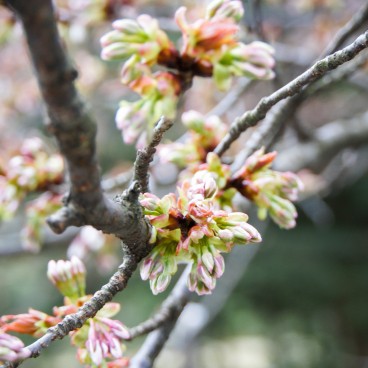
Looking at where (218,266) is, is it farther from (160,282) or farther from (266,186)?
(266,186)

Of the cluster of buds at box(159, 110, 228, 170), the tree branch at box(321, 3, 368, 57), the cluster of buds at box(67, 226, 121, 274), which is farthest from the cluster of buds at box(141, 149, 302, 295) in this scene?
the cluster of buds at box(67, 226, 121, 274)

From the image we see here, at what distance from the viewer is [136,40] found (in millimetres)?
737

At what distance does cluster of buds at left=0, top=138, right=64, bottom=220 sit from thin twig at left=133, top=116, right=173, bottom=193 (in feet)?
1.98

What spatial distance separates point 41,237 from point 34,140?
9.7 inches

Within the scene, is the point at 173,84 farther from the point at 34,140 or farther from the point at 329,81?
the point at 34,140

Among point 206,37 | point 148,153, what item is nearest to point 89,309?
point 148,153

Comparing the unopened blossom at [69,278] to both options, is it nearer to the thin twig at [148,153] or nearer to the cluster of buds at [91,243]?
the thin twig at [148,153]

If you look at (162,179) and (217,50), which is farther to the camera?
(162,179)

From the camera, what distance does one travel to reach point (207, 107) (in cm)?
251

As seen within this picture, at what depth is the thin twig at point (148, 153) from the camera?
0.57 metres

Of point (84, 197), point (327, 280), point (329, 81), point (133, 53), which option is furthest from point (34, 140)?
point (327, 280)

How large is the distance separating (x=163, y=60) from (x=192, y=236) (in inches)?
11.5

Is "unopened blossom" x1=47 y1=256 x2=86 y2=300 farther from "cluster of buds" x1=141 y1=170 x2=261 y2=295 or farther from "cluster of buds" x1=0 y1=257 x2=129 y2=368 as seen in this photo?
"cluster of buds" x1=141 y1=170 x2=261 y2=295

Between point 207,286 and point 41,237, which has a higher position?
point 207,286
